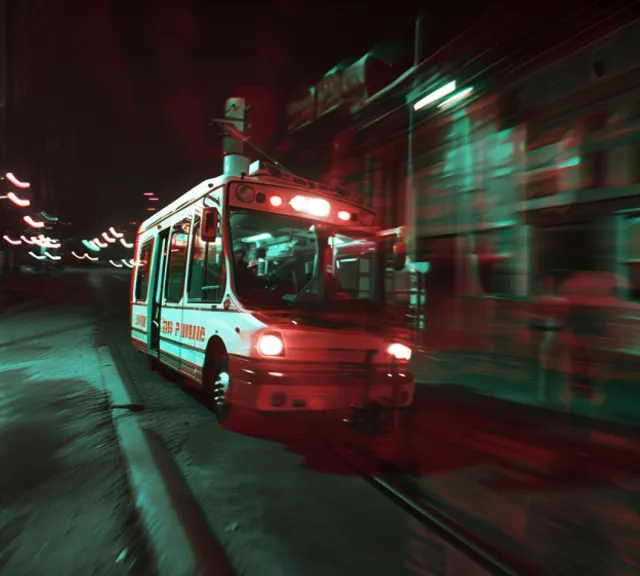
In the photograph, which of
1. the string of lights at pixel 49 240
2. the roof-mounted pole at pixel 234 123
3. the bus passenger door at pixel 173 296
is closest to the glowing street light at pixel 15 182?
the string of lights at pixel 49 240

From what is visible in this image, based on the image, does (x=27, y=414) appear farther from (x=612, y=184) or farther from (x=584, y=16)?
(x=584, y=16)

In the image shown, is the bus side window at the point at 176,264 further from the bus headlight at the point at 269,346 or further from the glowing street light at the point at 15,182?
the glowing street light at the point at 15,182

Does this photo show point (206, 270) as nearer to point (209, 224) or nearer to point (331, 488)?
point (209, 224)

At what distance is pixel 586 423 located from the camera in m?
6.82

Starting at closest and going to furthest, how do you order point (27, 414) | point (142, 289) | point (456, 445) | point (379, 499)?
point (379, 499) → point (456, 445) → point (27, 414) → point (142, 289)

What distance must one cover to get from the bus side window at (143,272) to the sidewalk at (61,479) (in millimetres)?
1552

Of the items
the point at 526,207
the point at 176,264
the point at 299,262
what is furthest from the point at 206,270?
the point at 526,207

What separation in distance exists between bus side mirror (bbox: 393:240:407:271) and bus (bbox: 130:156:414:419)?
0.01 meters

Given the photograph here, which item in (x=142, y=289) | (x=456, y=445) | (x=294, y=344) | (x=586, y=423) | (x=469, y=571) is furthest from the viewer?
(x=142, y=289)

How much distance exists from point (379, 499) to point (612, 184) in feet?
21.2

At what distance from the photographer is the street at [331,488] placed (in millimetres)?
3148

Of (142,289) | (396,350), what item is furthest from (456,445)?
(142,289)

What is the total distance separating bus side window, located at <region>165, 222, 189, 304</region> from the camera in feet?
24.1

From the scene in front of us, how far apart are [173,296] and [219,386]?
2278 mm
